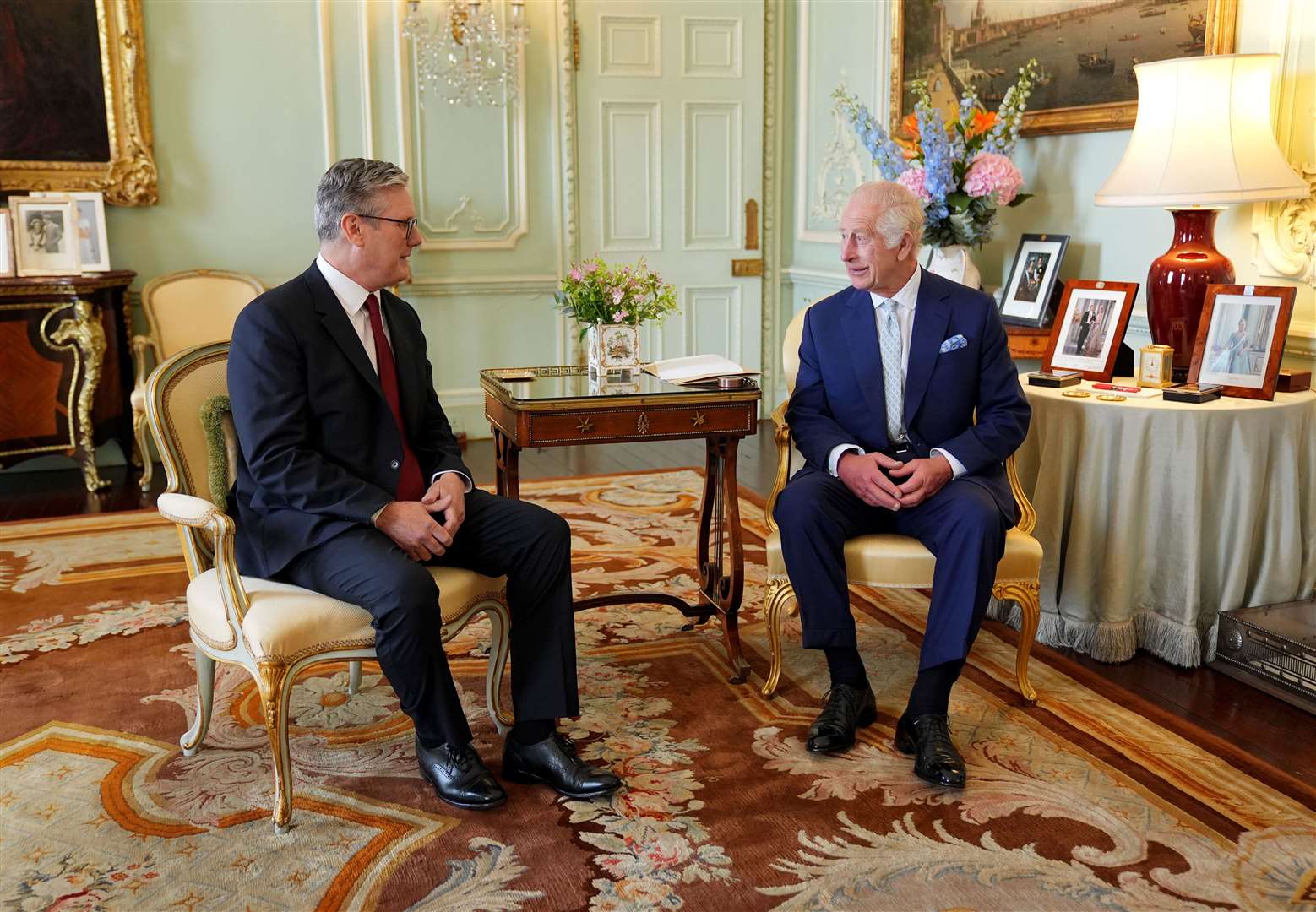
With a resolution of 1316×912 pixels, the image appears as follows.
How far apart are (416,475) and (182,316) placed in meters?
3.51

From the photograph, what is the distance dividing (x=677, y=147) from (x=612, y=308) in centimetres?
352

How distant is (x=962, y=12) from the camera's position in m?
4.94

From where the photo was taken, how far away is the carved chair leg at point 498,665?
2.76m

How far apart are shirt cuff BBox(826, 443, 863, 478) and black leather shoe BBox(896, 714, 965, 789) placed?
0.63 m

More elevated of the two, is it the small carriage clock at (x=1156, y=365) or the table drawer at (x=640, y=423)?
the small carriage clock at (x=1156, y=365)

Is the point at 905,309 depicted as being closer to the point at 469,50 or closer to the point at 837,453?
the point at 837,453

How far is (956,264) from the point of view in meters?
4.34

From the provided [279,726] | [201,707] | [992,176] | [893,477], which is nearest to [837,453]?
[893,477]

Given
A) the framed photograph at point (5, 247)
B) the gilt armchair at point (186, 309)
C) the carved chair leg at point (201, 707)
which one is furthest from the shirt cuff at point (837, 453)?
the framed photograph at point (5, 247)

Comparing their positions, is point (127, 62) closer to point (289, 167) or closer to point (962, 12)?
point (289, 167)

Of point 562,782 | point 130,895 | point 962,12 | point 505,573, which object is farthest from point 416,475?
point 962,12

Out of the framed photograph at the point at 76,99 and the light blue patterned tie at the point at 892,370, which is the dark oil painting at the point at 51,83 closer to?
the framed photograph at the point at 76,99

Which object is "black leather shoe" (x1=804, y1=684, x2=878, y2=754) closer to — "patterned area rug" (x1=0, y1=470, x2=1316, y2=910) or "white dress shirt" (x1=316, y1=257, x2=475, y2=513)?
"patterned area rug" (x1=0, y1=470, x2=1316, y2=910)

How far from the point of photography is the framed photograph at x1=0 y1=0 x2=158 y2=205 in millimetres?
5410
